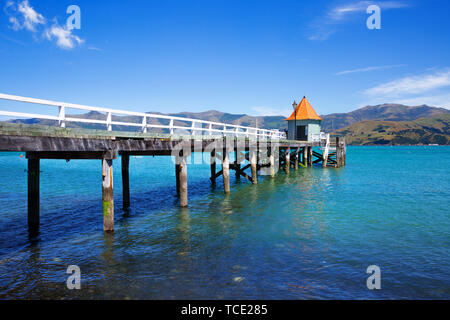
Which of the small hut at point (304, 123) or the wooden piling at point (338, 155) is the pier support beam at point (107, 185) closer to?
the small hut at point (304, 123)

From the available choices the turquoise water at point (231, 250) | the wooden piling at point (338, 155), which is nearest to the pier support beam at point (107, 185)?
the turquoise water at point (231, 250)

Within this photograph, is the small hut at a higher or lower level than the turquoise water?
higher

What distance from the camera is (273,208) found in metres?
15.3

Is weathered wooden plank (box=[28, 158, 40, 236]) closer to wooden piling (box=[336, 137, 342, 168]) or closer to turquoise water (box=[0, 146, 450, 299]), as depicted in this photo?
turquoise water (box=[0, 146, 450, 299])

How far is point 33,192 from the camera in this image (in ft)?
37.3

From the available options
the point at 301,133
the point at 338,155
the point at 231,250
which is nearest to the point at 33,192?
the point at 231,250

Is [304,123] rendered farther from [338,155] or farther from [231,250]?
[231,250]

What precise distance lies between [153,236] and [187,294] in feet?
14.6

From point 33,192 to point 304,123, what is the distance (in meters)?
35.1

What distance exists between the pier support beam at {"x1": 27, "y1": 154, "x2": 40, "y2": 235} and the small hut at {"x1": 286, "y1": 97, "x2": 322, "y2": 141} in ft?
109

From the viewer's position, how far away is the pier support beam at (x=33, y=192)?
1115 cm

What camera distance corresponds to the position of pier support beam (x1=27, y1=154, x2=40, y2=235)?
1115 cm

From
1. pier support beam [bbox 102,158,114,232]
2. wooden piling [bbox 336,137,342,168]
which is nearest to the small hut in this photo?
wooden piling [bbox 336,137,342,168]
